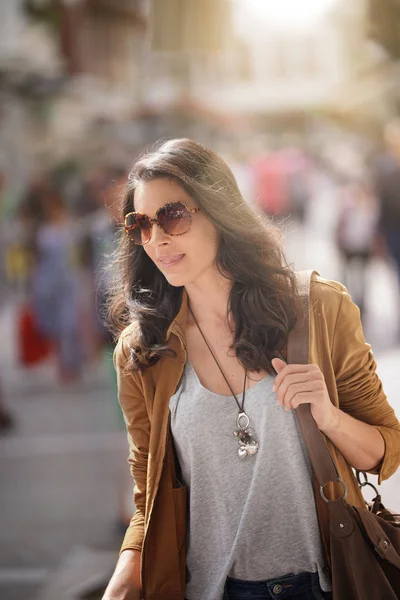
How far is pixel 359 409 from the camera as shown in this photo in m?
2.23

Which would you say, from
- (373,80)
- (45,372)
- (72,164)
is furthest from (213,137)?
(45,372)

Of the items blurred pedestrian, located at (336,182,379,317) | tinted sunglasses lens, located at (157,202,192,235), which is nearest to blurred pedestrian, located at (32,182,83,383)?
blurred pedestrian, located at (336,182,379,317)

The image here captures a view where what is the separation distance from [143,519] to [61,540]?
10.8ft

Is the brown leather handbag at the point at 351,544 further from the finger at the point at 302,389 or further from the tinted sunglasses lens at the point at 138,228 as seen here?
the tinted sunglasses lens at the point at 138,228

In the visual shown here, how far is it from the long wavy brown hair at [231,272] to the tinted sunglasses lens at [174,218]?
1.9 inches

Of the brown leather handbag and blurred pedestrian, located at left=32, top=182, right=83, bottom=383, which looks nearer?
the brown leather handbag

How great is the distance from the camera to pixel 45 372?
1102cm

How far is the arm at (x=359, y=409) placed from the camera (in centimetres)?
214

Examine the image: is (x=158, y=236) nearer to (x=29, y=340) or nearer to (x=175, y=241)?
(x=175, y=241)

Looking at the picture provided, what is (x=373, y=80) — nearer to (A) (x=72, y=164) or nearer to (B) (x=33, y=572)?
(A) (x=72, y=164)

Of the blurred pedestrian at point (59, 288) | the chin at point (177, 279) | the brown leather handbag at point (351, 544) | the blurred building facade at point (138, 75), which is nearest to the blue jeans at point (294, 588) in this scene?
the brown leather handbag at point (351, 544)

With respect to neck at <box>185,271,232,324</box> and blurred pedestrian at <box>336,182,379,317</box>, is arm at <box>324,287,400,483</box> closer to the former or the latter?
neck at <box>185,271,232,324</box>

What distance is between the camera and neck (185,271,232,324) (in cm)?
232

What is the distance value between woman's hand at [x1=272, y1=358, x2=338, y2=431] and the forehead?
455 millimetres
